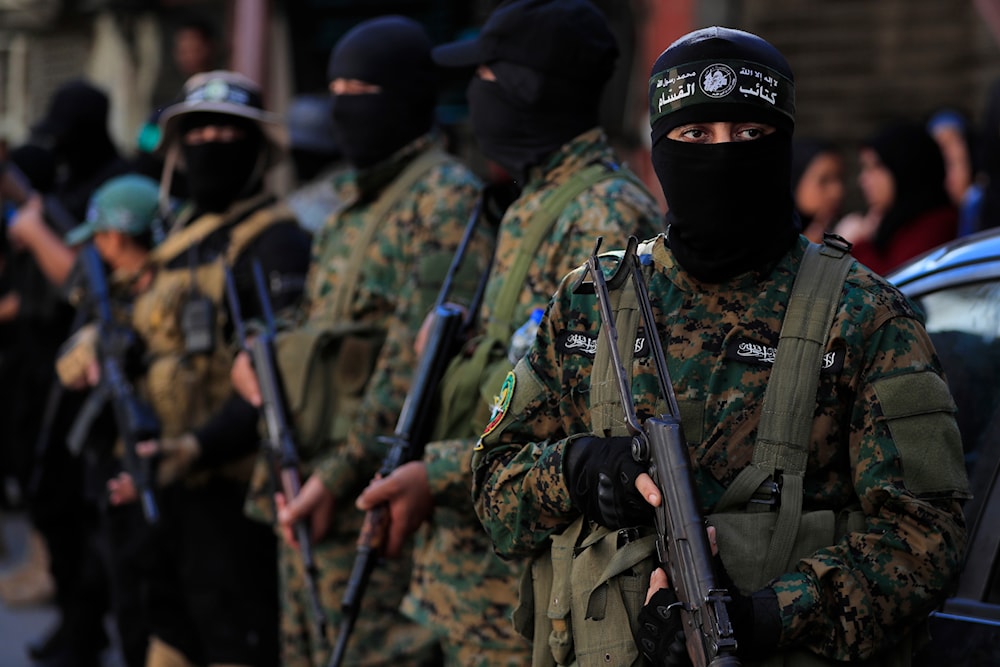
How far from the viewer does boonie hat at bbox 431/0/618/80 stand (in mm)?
3520

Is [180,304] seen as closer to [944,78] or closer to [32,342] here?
[32,342]

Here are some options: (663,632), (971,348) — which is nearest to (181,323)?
(971,348)

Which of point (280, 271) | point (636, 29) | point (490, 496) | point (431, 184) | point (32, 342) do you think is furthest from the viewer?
point (636, 29)

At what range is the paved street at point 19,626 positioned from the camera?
6.69m

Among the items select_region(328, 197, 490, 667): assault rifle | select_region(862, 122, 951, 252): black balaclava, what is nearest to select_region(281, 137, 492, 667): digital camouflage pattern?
select_region(328, 197, 490, 667): assault rifle

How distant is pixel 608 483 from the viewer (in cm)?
234

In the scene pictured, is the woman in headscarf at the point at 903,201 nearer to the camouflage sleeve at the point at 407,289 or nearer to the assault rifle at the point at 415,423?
the camouflage sleeve at the point at 407,289

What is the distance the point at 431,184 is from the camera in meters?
4.20

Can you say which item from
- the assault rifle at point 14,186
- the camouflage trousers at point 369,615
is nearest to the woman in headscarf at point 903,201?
the camouflage trousers at point 369,615

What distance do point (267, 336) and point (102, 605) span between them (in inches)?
95.8

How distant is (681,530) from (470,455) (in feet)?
4.38

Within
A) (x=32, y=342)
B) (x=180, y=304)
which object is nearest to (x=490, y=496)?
(x=180, y=304)

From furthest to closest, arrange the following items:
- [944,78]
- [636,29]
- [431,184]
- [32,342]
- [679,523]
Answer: [636,29], [944,78], [32,342], [431,184], [679,523]

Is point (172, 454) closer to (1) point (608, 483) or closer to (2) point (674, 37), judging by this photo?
(1) point (608, 483)
